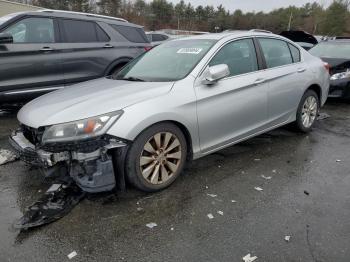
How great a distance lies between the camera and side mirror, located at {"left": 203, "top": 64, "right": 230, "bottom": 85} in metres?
3.64

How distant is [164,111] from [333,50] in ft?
22.4

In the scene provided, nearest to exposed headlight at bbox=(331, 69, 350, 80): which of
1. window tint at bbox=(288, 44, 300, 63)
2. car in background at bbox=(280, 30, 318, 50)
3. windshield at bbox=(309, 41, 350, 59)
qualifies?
windshield at bbox=(309, 41, 350, 59)

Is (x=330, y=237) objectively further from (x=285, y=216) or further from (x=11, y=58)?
(x=11, y=58)

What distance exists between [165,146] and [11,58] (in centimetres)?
366

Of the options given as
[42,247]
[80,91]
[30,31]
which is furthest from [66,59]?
[42,247]

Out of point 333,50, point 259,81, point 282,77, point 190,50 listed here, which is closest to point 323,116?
point 282,77

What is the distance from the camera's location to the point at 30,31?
19.4 ft

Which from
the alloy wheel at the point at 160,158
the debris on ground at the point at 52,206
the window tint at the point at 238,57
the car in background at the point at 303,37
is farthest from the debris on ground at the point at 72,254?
the car in background at the point at 303,37

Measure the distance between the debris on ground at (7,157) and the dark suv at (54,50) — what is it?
1.57m

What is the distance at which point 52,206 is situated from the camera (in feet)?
10.3

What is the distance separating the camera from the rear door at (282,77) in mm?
4559

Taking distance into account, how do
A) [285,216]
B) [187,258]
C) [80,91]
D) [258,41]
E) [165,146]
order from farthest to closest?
[258,41] → [80,91] → [165,146] → [285,216] → [187,258]

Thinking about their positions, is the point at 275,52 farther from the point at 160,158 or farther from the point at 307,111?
the point at 160,158

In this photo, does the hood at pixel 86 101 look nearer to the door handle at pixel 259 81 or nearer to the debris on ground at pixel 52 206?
the debris on ground at pixel 52 206
